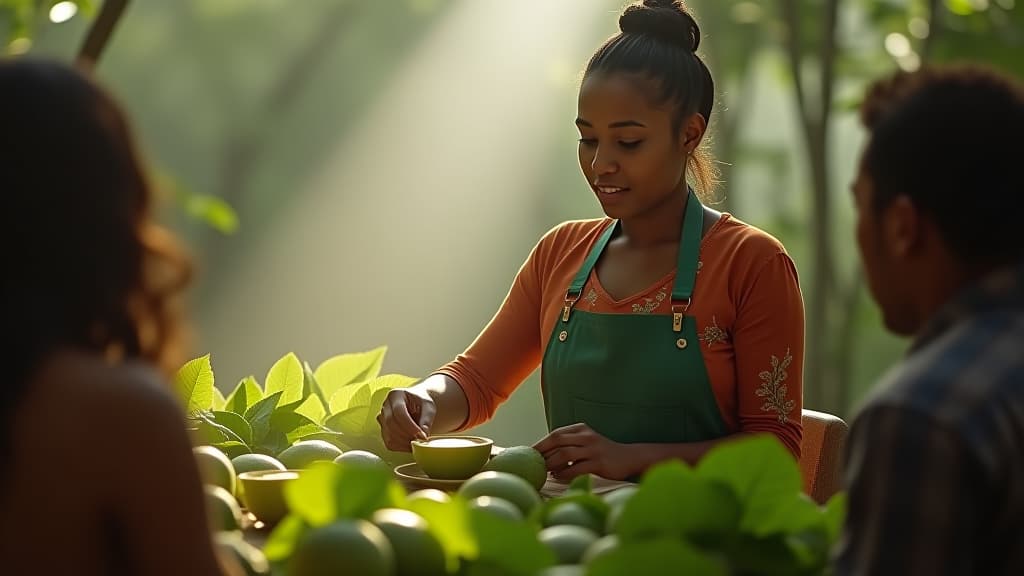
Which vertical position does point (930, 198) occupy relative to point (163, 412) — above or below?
above

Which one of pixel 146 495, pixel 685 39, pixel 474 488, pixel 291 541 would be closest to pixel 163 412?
pixel 146 495

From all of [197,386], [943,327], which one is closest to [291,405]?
[197,386]

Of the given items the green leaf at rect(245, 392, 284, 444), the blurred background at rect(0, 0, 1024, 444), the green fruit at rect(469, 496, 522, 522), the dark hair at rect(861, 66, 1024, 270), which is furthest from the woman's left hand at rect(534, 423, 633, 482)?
the blurred background at rect(0, 0, 1024, 444)

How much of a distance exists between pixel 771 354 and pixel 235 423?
896 mm

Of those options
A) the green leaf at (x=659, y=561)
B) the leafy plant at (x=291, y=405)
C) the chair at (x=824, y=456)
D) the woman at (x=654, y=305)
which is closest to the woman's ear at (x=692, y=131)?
the woman at (x=654, y=305)

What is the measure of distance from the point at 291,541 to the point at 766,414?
43.8 inches

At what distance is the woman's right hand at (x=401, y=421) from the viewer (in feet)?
6.22

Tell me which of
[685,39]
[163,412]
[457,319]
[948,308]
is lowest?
[457,319]

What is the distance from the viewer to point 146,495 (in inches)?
36.2

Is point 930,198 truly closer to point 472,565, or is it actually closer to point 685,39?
point 472,565

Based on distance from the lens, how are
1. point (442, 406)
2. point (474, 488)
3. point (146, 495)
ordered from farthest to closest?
1. point (442, 406)
2. point (474, 488)
3. point (146, 495)

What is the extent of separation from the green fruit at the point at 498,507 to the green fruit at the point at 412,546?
99mm

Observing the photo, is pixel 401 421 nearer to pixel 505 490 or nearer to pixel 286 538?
pixel 505 490

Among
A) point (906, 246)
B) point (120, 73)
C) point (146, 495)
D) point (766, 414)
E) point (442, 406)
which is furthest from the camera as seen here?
point (120, 73)
